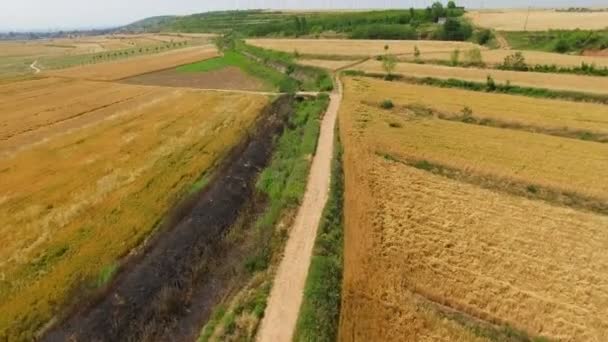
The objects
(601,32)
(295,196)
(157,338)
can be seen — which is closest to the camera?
(157,338)

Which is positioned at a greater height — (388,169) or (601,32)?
(601,32)

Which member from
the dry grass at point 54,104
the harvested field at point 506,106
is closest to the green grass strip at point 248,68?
the dry grass at point 54,104

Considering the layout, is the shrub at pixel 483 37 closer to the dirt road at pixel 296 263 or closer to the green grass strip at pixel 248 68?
the green grass strip at pixel 248 68

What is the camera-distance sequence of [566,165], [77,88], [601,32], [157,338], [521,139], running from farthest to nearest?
[601,32]
[77,88]
[521,139]
[566,165]
[157,338]

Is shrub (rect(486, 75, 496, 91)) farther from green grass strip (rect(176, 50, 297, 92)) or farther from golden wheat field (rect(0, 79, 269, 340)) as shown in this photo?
golden wheat field (rect(0, 79, 269, 340))

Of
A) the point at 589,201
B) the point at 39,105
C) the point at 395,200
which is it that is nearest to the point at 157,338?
the point at 395,200

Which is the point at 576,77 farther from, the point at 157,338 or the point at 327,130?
the point at 157,338
